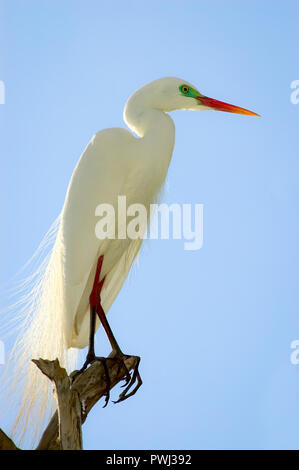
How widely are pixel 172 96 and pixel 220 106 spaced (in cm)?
41

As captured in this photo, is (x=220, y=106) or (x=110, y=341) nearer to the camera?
(x=110, y=341)

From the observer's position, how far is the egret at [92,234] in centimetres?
343

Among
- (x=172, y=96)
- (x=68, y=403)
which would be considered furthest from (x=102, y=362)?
(x=172, y=96)

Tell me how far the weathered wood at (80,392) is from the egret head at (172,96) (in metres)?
1.43

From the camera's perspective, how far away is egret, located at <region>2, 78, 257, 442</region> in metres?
3.43

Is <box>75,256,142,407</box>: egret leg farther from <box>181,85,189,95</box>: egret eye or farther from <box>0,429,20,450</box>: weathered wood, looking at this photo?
<box>181,85,189,95</box>: egret eye

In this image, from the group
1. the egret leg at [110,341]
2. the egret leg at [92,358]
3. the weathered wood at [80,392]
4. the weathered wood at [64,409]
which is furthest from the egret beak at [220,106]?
the weathered wood at [64,409]

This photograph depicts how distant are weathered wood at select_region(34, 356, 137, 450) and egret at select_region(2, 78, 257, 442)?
0.15 metres

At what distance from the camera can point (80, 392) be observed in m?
2.96

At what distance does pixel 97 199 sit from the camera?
3496 millimetres

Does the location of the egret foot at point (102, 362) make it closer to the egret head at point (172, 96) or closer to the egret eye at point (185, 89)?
the egret head at point (172, 96)

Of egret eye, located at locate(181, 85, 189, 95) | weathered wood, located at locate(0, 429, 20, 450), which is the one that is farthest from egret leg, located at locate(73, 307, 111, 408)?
egret eye, located at locate(181, 85, 189, 95)

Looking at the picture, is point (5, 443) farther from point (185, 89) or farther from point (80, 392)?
point (185, 89)
